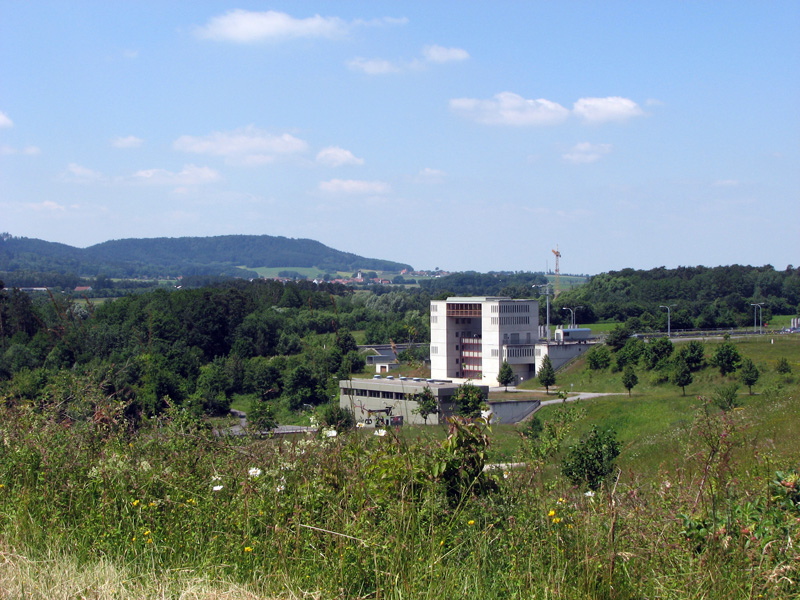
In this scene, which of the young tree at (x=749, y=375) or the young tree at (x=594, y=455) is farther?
the young tree at (x=749, y=375)

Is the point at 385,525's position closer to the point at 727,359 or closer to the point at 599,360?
the point at 727,359

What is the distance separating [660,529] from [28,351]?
4582 cm

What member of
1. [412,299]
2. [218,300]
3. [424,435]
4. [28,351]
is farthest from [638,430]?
[412,299]

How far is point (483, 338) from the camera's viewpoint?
169 feet

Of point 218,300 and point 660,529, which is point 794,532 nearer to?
point 660,529

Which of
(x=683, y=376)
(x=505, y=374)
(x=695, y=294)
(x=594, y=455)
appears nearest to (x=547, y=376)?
(x=505, y=374)

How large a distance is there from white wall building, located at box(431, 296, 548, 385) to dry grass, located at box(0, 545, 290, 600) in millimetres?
47733

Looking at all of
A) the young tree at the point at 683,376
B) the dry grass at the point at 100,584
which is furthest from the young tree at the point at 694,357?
the dry grass at the point at 100,584

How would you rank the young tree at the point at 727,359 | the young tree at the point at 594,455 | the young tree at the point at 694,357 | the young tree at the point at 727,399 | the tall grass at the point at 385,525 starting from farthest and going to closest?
the young tree at the point at 694,357
the young tree at the point at 727,359
the young tree at the point at 727,399
the young tree at the point at 594,455
the tall grass at the point at 385,525

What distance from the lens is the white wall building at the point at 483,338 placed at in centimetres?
5066

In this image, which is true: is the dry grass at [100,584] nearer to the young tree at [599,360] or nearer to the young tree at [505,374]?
the young tree at [505,374]

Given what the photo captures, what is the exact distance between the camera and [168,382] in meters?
37.2

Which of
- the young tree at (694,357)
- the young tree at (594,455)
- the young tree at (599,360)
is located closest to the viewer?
the young tree at (594,455)

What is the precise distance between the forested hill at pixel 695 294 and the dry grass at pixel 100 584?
65737mm
